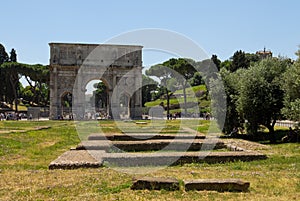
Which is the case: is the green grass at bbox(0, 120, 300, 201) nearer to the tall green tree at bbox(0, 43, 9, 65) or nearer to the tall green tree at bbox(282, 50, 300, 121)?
the tall green tree at bbox(282, 50, 300, 121)

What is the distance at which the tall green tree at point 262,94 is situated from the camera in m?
16.1

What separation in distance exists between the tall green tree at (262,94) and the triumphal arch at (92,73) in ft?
80.9

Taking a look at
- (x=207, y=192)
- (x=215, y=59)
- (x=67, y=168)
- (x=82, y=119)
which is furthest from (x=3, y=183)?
(x=215, y=59)

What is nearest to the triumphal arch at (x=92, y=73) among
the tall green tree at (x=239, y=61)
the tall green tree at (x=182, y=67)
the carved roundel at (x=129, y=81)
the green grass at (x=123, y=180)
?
the carved roundel at (x=129, y=81)

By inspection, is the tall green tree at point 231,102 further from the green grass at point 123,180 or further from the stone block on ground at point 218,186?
the stone block on ground at point 218,186

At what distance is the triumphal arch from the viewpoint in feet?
135

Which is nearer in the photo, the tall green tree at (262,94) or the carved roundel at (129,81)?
the tall green tree at (262,94)

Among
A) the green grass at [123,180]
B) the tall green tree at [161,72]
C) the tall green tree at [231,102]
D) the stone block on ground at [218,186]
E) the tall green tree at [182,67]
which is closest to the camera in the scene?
the green grass at [123,180]

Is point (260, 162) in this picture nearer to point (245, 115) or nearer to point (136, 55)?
point (245, 115)

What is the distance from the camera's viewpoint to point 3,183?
22.7ft

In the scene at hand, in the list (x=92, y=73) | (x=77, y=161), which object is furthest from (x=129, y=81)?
(x=77, y=161)

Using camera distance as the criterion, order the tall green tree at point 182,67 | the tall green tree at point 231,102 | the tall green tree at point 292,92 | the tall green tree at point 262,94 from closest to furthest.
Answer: the tall green tree at point 292,92, the tall green tree at point 262,94, the tall green tree at point 231,102, the tall green tree at point 182,67

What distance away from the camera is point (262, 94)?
1619 cm

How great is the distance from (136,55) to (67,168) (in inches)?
1388
